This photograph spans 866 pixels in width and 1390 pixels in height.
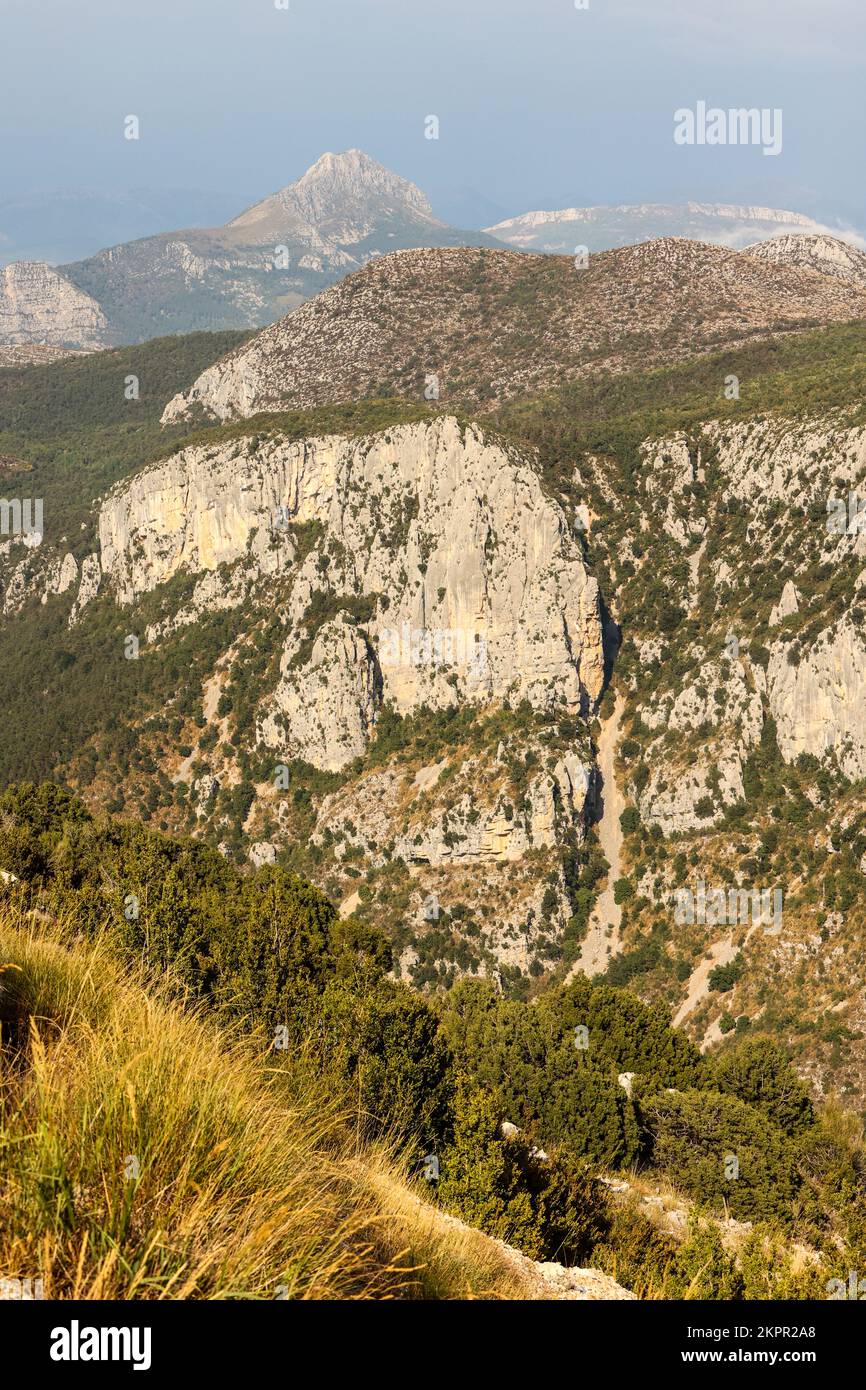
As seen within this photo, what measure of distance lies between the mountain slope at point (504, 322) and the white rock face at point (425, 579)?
104ft

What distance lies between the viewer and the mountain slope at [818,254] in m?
169

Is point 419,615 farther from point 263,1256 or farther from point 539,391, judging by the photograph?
point 263,1256

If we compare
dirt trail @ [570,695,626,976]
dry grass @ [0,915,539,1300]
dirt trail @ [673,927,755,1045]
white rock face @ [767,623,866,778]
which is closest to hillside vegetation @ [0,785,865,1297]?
dry grass @ [0,915,539,1300]

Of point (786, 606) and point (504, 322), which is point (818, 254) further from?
point (786, 606)

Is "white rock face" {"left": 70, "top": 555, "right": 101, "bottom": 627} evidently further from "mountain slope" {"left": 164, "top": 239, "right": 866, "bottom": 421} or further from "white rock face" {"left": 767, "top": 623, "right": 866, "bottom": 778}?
"white rock face" {"left": 767, "top": 623, "right": 866, "bottom": 778}

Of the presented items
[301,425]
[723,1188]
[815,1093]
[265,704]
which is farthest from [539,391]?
[723,1188]

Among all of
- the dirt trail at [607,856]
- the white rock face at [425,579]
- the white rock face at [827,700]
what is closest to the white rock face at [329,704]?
the white rock face at [425,579]

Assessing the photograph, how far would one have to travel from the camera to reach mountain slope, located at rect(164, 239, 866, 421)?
391 feet

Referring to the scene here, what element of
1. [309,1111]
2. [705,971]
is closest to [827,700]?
[705,971]

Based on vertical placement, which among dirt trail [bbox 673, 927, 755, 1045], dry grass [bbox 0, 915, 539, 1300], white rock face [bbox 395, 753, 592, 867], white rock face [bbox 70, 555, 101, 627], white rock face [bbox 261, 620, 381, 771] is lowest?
dirt trail [bbox 673, 927, 755, 1045]

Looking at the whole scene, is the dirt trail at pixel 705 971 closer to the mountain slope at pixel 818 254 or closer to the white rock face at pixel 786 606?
the white rock face at pixel 786 606

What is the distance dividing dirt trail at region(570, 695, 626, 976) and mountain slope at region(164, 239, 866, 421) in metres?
51.8
